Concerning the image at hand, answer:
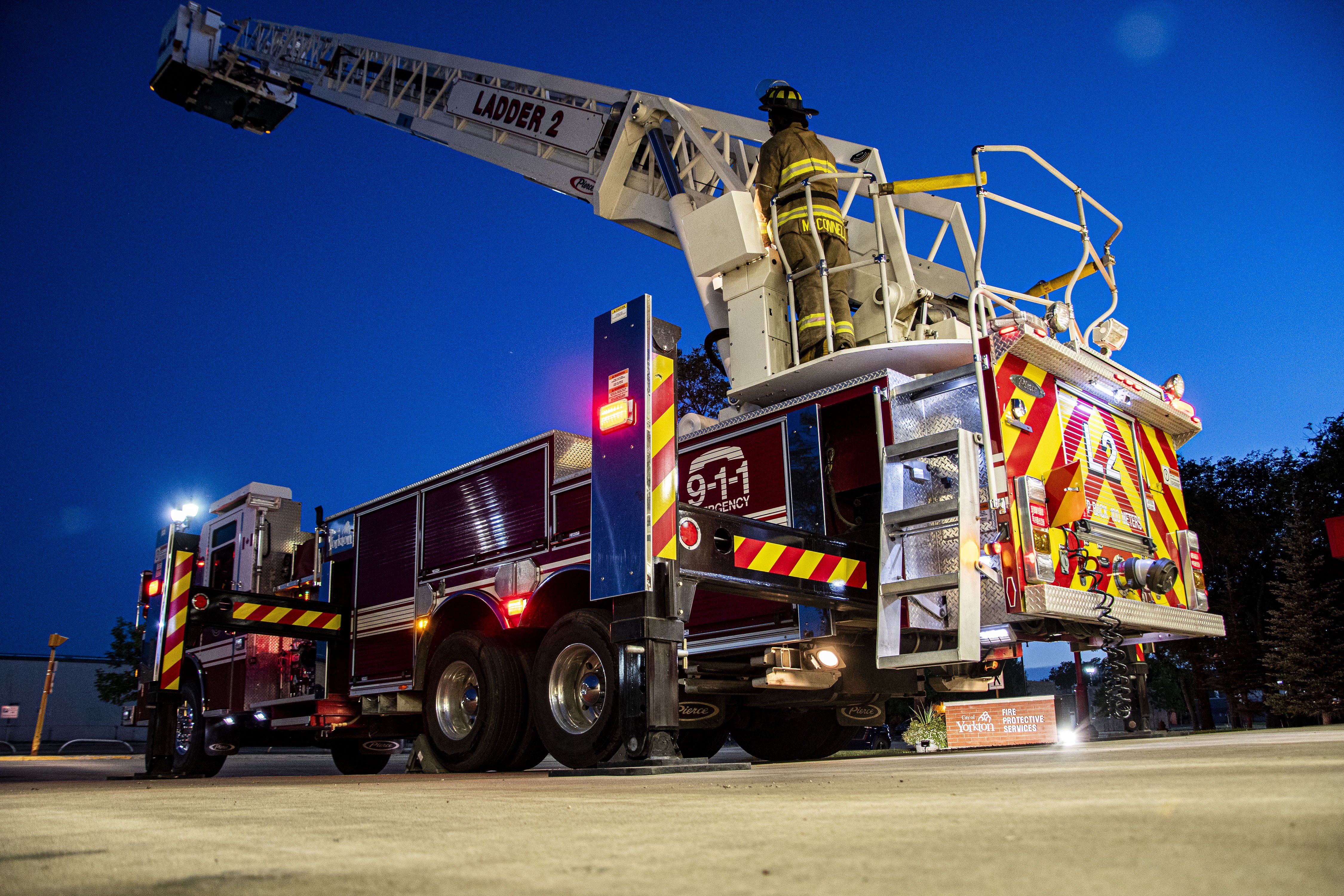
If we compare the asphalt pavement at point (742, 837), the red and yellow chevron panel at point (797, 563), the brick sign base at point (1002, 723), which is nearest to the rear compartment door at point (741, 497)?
the red and yellow chevron panel at point (797, 563)

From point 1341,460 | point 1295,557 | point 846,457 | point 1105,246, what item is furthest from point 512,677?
point 1341,460

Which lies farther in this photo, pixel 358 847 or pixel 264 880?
pixel 358 847

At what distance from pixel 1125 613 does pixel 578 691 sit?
11.1 ft

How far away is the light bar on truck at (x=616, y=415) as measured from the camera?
5.20 metres

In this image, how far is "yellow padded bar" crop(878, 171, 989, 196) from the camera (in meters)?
5.98

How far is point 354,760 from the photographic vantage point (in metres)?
11.0

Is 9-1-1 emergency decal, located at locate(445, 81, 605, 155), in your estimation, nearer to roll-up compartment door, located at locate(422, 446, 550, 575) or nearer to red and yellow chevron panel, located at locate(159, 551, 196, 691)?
roll-up compartment door, located at locate(422, 446, 550, 575)

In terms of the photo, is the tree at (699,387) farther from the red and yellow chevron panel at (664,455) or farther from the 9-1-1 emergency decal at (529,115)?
the red and yellow chevron panel at (664,455)

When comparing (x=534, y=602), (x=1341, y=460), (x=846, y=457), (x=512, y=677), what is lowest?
(x=512, y=677)

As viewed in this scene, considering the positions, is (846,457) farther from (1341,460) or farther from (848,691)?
(1341,460)

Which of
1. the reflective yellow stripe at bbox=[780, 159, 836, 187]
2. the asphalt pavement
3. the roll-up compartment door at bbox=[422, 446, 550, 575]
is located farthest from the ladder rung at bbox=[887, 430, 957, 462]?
the roll-up compartment door at bbox=[422, 446, 550, 575]

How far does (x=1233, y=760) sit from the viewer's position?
392cm

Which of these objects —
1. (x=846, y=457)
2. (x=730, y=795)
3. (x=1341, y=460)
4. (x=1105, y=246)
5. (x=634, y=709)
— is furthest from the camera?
(x=1341, y=460)

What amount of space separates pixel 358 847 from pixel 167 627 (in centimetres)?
733
